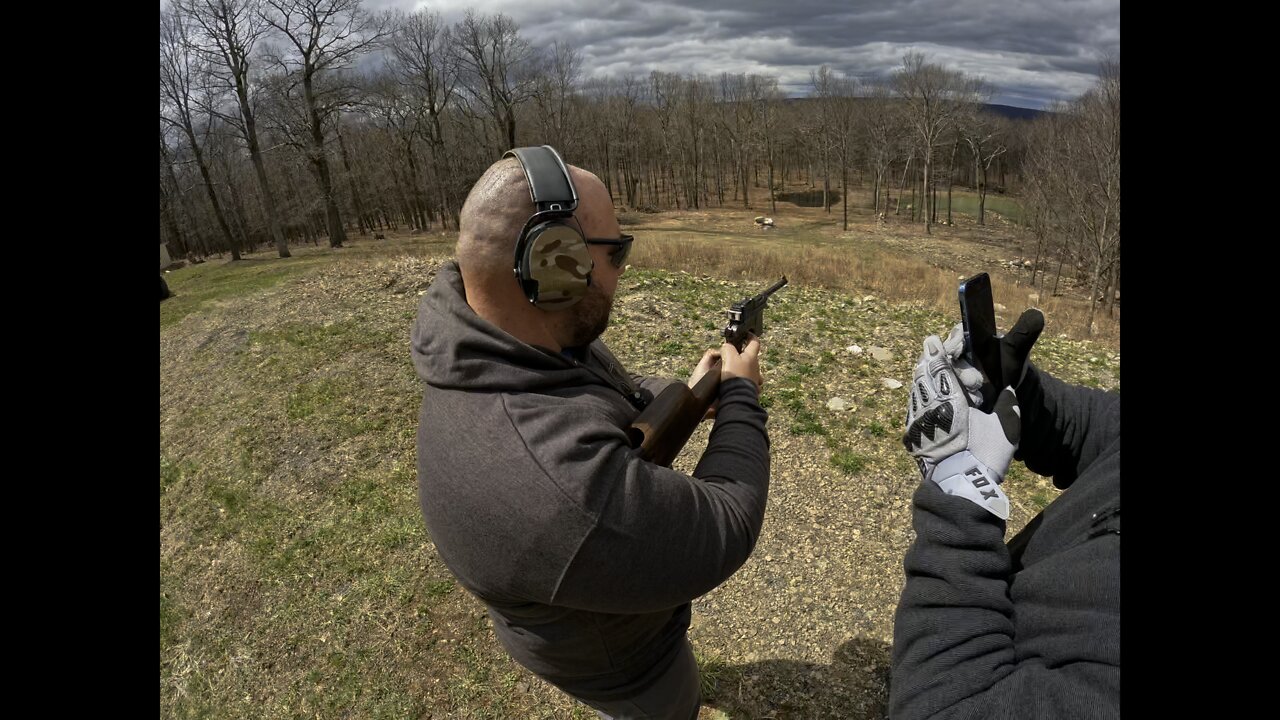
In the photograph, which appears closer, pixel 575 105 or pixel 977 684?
pixel 977 684

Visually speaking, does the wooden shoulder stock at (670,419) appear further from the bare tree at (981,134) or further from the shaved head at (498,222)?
the bare tree at (981,134)

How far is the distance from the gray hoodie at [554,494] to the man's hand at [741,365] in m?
0.49

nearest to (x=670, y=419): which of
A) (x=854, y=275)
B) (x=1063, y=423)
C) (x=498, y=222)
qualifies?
(x=498, y=222)

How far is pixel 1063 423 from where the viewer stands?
228 cm

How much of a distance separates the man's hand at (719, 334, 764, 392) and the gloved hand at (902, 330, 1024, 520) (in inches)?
27.0

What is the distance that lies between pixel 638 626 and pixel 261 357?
38.0 ft

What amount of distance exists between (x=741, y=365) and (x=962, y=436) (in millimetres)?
973

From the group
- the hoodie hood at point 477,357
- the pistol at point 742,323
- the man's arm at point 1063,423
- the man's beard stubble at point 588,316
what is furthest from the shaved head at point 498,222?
the man's arm at point 1063,423

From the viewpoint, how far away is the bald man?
1570 mm

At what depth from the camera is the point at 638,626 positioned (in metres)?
2.20

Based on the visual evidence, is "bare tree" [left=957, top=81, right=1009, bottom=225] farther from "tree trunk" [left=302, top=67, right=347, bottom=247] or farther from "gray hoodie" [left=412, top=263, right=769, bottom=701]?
"gray hoodie" [left=412, top=263, right=769, bottom=701]
